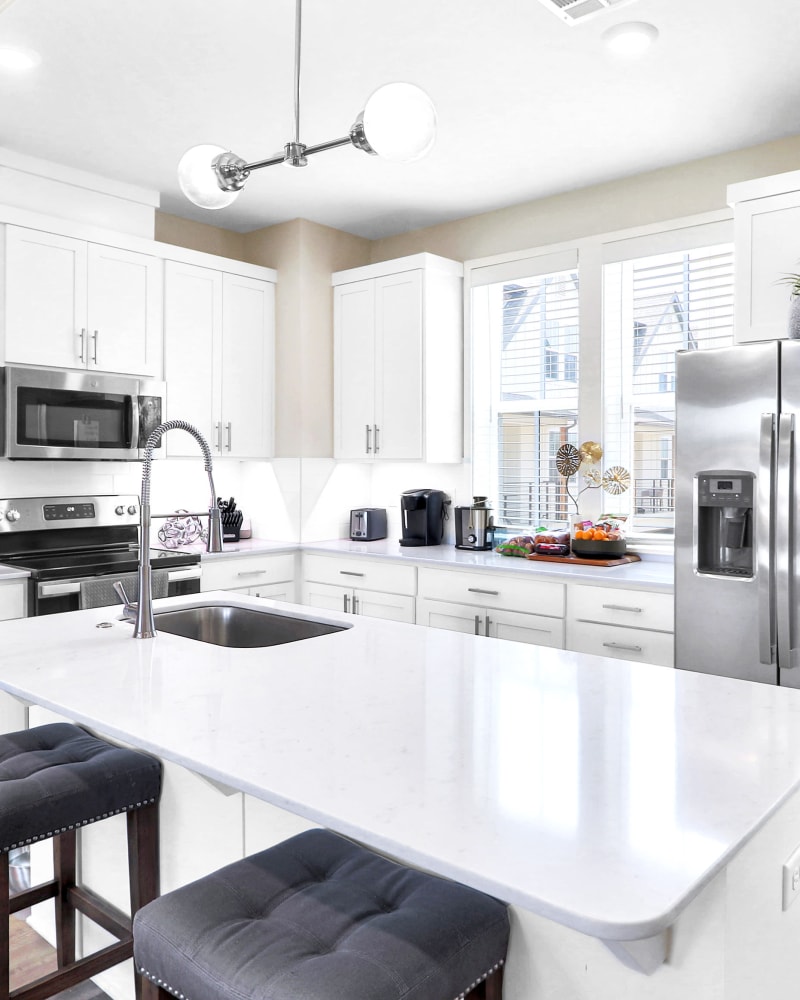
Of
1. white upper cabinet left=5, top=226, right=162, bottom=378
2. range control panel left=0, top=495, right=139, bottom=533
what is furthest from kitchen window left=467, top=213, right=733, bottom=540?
range control panel left=0, top=495, right=139, bottom=533

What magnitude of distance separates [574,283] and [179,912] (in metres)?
3.55

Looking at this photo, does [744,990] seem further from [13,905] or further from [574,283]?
[574,283]

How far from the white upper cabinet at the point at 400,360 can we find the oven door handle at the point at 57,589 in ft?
5.80

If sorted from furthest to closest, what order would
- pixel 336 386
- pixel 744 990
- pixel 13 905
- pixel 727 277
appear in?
pixel 336 386 → pixel 727 277 → pixel 13 905 → pixel 744 990

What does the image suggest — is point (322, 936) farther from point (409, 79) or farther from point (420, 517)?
point (420, 517)

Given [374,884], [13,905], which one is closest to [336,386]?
[13,905]

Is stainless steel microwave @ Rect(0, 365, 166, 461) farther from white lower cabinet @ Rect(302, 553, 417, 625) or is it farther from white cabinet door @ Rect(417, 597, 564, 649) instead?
white cabinet door @ Rect(417, 597, 564, 649)

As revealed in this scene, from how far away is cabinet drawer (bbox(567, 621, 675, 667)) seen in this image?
3.06 meters

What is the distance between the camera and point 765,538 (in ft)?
8.52

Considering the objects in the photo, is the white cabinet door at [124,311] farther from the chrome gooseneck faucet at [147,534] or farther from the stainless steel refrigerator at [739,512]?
the stainless steel refrigerator at [739,512]

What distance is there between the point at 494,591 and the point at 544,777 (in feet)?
8.05

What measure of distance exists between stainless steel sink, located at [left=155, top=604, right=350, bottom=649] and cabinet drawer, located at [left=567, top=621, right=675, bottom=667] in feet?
4.46

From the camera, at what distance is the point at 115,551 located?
384 cm

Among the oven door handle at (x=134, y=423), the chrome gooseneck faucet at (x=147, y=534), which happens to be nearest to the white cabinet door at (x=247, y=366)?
the oven door handle at (x=134, y=423)
